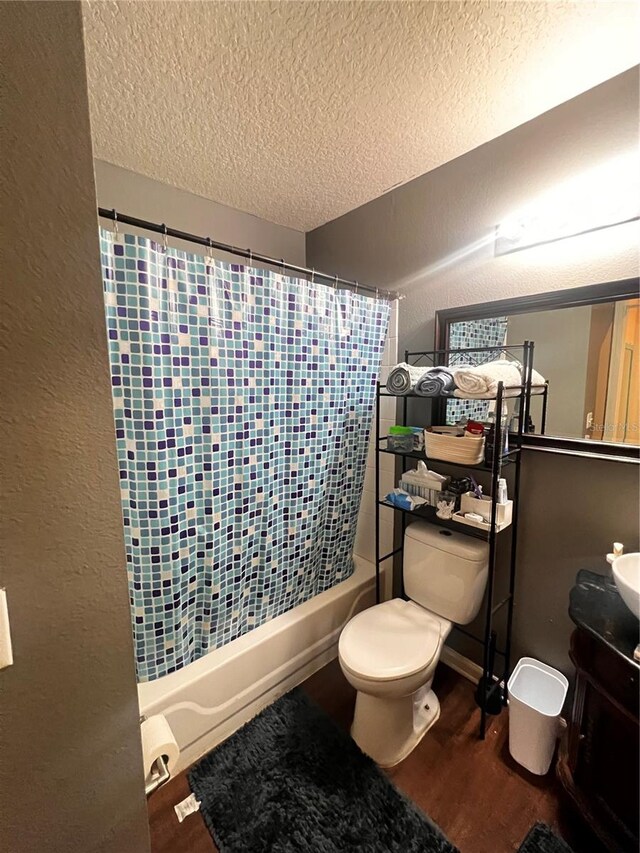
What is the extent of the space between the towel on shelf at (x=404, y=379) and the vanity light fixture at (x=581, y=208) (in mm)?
602

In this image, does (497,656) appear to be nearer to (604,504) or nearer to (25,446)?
(604,504)

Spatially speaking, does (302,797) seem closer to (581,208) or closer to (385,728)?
(385,728)

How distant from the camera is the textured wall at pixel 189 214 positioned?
1571 millimetres

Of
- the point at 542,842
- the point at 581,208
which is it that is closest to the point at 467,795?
the point at 542,842

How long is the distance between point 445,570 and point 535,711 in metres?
0.53

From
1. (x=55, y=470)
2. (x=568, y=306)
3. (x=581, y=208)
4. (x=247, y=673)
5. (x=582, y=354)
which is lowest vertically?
(x=247, y=673)

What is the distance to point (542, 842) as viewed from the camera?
1107 millimetres

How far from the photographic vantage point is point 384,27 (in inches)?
38.7

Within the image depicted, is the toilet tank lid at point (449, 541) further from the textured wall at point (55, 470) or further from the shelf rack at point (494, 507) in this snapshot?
the textured wall at point (55, 470)

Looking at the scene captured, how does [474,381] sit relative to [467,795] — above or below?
above

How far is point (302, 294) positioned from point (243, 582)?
131 cm

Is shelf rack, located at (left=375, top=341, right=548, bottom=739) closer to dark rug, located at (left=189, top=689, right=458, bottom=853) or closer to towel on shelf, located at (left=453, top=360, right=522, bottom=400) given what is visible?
towel on shelf, located at (left=453, top=360, right=522, bottom=400)

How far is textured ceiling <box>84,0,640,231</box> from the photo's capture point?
96 centimetres

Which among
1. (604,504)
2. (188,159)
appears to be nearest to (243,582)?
(604,504)
